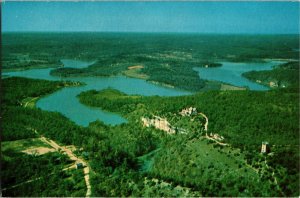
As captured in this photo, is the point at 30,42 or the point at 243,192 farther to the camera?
the point at 30,42

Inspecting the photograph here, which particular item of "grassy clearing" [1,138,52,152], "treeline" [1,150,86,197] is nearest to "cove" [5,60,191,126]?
"grassy clearing" [1,138,52,152]

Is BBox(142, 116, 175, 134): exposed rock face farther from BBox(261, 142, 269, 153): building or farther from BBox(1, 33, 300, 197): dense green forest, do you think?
BBox(261, 142, 269, 153): building

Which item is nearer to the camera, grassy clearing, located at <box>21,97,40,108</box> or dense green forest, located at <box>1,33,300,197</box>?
dense green forest, located at <box>1,33,300,197</box>

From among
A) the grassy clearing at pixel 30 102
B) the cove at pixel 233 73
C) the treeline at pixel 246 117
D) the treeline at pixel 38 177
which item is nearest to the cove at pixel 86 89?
the grassy clearing at pixel 30 102

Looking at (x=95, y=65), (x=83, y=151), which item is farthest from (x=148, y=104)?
(x=95, y=65)

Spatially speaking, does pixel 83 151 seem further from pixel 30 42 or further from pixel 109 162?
pixel 30 42

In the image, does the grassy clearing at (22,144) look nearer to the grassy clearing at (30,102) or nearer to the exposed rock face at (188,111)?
the grassy clearing at (30,102)
